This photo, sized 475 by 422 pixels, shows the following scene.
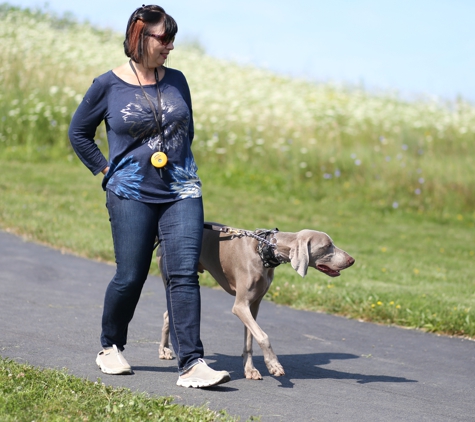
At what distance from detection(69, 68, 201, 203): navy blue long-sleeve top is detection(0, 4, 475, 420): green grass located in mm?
1248

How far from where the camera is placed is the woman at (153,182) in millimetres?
4973

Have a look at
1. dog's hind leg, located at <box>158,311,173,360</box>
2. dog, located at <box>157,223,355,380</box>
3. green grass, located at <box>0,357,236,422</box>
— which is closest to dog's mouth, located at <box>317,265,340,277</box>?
dog, located at <box>157,223,355,380</box>

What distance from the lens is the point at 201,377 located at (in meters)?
4.91

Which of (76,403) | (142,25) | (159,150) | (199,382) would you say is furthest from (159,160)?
(76,403)

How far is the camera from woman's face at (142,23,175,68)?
195 inches

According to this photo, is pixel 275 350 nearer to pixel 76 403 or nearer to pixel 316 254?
pixel 316 254

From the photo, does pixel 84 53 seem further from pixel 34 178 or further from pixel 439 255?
pixel 439 255

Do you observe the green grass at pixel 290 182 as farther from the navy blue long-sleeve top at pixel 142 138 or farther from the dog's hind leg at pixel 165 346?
the navy blue long-sleeve top at pixel 142 138

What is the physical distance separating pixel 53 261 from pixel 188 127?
4.92 meters

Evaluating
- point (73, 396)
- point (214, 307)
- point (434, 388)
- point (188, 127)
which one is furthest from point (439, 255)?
point (73, 396)

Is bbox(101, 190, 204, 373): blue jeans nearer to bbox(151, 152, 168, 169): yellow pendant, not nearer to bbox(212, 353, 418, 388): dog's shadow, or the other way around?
bbox(151, 152, 168, 169): yellow pendant

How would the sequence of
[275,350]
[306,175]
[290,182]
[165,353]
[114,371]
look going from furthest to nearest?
1. [306,175]
2. [290,182]
3. [275,350]
4. [165,353]
5. [114,371]

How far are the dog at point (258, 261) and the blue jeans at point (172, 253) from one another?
1.22ft

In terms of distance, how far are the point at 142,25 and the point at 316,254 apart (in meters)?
1.89
